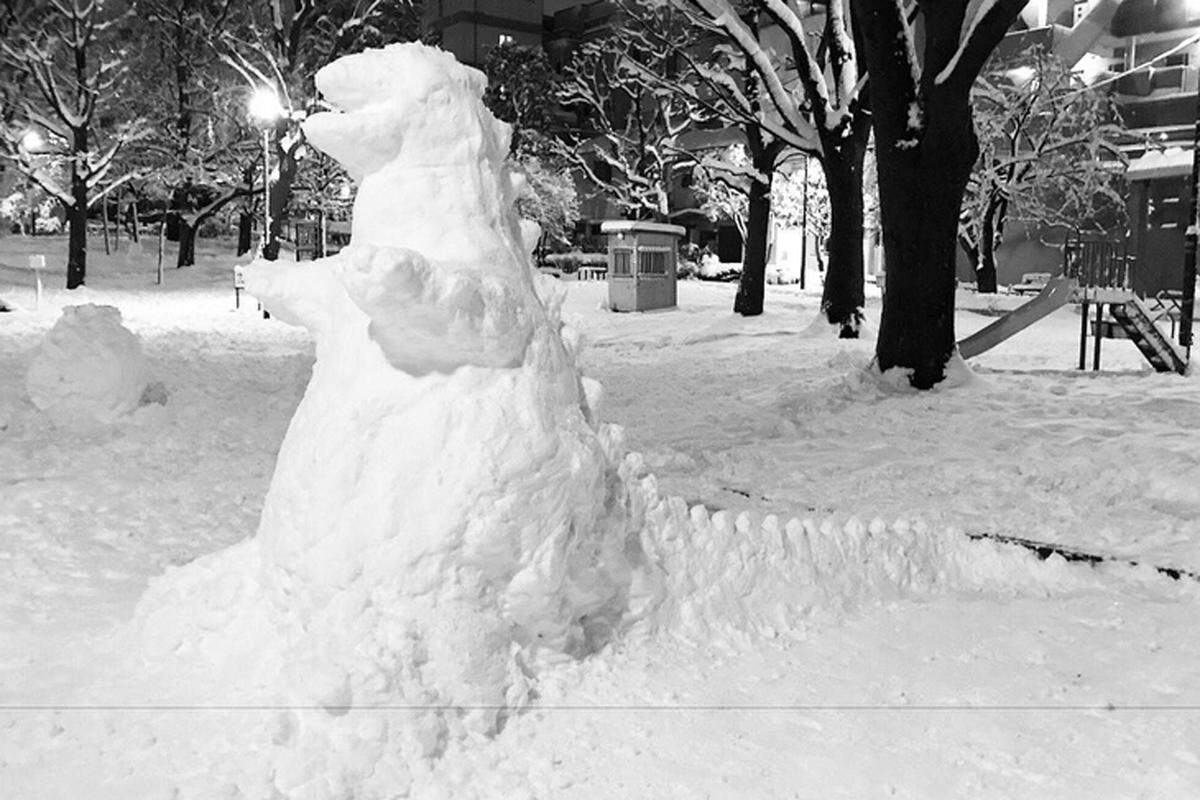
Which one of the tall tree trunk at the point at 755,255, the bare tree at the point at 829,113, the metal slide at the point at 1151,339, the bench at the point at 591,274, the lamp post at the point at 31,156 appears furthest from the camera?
the bench at the point at 591,274

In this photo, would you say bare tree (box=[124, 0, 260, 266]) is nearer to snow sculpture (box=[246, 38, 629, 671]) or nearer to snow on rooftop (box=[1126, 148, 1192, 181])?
snow on rooftop (box=[1126, 148, 1192, 181])

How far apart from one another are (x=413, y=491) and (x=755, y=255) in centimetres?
1787

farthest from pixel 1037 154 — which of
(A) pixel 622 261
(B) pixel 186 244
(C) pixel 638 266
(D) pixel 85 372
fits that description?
(B) pixel 186 244

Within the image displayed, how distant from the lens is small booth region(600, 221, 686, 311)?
931 inches

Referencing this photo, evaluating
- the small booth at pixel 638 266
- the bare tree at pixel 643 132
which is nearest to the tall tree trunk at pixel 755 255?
the small booth at pixel 638 266

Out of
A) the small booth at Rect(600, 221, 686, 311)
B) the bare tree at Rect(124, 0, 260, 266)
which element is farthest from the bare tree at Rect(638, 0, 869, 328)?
the bare tree at Rect(124, 0, 260, 266)

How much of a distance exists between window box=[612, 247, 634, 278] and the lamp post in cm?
1433

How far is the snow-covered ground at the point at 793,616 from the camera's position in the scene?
10.4 ft

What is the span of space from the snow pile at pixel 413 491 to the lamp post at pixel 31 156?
24.2 metres

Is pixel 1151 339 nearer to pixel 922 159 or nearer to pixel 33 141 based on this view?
pixel 922 159

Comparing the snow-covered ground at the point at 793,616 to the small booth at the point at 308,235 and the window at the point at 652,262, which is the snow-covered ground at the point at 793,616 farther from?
the small booth at the point at 308,235

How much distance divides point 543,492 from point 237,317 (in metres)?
18.4

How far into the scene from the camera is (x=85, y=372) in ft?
27.3

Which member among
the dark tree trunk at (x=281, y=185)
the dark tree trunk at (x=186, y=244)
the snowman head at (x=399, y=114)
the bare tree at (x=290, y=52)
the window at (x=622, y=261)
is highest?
the bare tree at (x=290, y=52)
